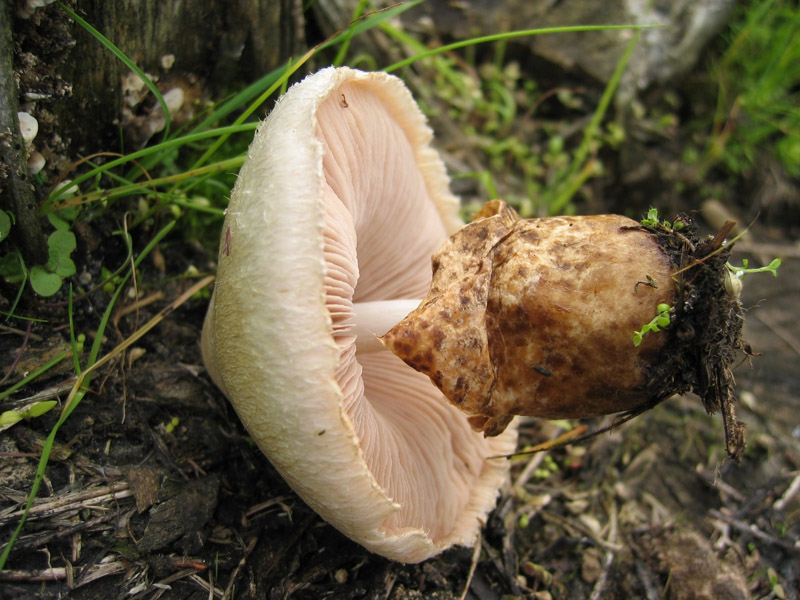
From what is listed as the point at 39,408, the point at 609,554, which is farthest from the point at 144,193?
the point at 609,554

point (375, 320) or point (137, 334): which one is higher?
point (137, 334)

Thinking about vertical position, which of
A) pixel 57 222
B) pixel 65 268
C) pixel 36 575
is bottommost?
pixel 36 575

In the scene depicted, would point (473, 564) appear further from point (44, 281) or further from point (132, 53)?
point (132, 53)

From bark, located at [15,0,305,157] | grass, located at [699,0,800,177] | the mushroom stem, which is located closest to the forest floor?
bark, located at [15,0,305,157]

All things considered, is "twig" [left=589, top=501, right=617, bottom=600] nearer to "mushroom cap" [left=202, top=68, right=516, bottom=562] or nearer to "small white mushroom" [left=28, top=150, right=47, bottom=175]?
"mushroom cap" [left=202, top=68, right=516, bottom=562]

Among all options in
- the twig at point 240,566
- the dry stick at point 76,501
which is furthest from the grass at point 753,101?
the dry stick at point 76,501

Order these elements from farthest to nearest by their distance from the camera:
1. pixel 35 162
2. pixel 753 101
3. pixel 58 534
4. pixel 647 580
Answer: pixel 753 101 → pixel 647 580 → pixel 35 162 → pixel 58 534
